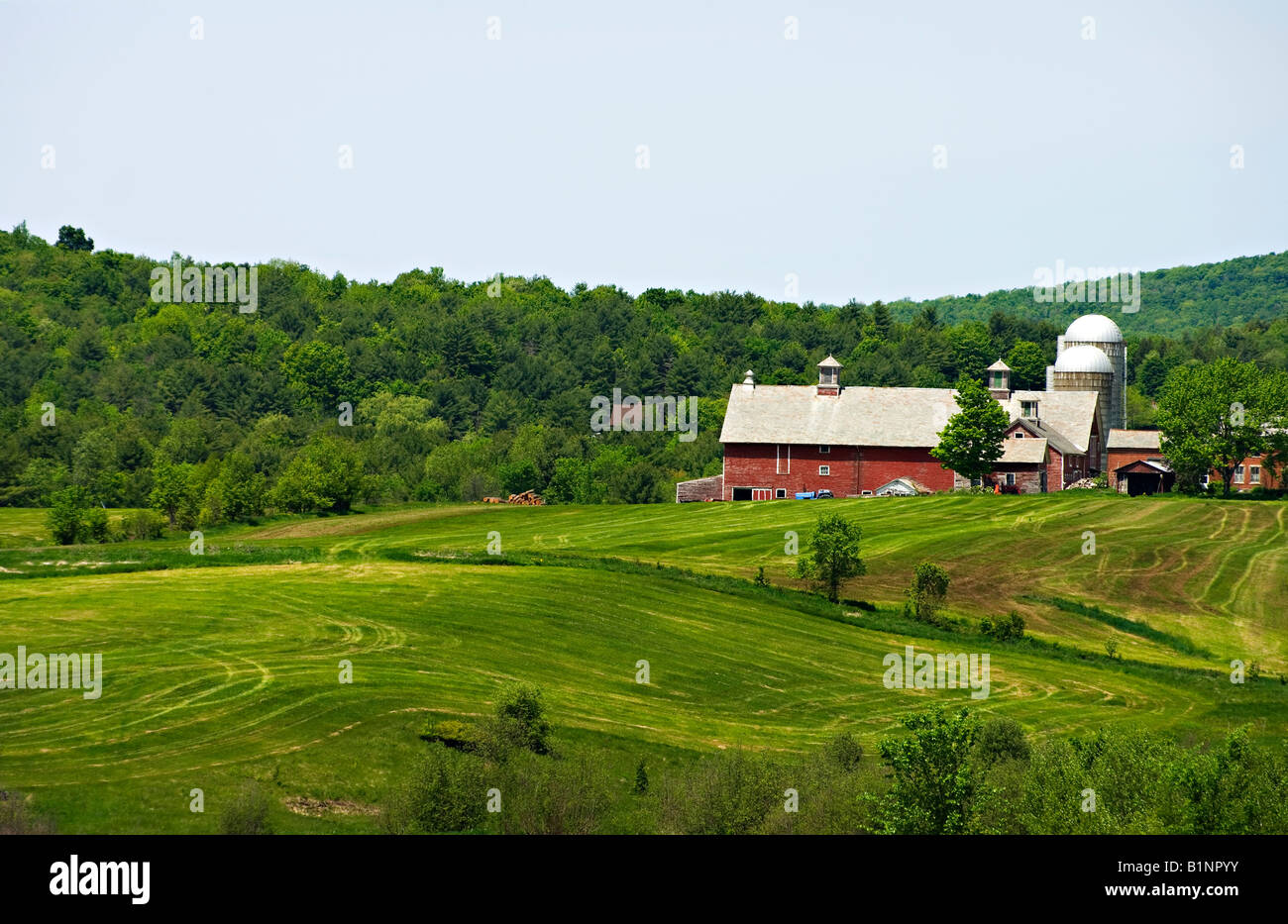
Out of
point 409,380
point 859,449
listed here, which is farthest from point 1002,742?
point 409,380

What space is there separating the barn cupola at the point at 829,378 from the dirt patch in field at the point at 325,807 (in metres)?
73.2

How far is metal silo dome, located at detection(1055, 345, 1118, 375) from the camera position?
371ft

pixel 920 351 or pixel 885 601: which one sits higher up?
pixel 920 351

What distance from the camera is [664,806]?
29750mm

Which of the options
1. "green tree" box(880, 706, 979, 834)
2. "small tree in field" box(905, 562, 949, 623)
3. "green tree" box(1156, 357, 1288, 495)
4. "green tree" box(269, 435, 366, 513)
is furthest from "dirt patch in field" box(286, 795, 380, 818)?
"green tree" box(1156, 357, 1288, 495)

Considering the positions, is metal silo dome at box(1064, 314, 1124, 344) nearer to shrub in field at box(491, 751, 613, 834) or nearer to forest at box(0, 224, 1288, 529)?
forest at box(0, 224, 1288, 529)

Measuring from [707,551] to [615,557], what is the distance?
6.23 metres

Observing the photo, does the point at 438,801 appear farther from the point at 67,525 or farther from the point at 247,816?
the point at 67,525

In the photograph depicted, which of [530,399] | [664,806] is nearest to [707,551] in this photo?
[664,806]

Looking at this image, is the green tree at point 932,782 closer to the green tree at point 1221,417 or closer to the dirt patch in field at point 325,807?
the dirt patch in field at point 325,807

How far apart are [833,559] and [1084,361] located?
→ 61.8 meters

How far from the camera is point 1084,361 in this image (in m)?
113

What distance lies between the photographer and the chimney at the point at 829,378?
10012cm
